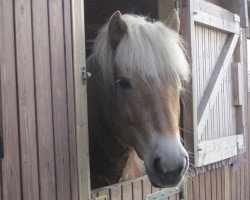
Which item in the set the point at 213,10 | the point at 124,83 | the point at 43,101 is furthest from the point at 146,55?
the point at 213,10

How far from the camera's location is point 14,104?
193cm

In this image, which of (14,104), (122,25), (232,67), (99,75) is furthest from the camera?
(232,67)

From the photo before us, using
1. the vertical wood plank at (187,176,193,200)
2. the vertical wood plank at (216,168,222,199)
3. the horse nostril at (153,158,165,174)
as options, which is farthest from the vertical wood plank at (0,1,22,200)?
the vertical wood plank at (216,168,222,199)

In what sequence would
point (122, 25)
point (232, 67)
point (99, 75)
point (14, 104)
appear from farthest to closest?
point (232, 67) → point (99, 75) → point (122, 25) → point (14, 104)

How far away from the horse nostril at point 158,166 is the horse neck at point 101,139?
0.62m

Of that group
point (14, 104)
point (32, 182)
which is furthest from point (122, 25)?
point (32, 182)

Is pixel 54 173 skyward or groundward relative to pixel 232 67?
groundward

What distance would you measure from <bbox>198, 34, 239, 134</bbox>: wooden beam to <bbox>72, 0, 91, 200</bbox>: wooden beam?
4.92 feet

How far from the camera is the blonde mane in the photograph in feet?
8.05

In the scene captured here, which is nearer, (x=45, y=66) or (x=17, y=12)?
(x=17, y=12)

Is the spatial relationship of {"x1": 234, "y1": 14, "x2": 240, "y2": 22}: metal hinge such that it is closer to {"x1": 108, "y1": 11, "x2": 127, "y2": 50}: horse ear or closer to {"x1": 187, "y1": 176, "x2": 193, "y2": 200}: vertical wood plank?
{"x1": 187, "y1": 176, "x2": 193, "y2": 200}: vertical wood plank

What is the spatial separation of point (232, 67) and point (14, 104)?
2.99 m

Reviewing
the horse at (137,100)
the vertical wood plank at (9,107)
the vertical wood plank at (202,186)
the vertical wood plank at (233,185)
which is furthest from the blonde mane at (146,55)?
the vertical wood plank at (233,185)

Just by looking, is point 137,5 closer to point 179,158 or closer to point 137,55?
point 137,55
